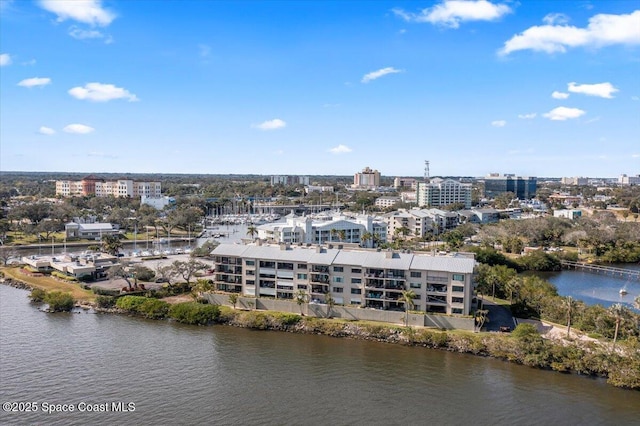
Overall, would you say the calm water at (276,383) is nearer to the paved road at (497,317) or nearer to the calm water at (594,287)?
the paved road at (497,317)

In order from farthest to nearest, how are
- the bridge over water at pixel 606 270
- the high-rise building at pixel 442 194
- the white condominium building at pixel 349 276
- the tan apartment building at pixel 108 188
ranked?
1. the tan apartment building at pixel 108 188
2. the high-rise building at pixel 442 194
3. the bridge over water at pixel 606 270
4. the white condominium building at pixel 349 276

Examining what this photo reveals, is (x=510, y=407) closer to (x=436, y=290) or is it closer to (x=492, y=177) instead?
(x=436, y=290)

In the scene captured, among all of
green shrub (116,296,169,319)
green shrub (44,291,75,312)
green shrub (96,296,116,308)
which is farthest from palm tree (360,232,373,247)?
green shrub (44,291,75,312)

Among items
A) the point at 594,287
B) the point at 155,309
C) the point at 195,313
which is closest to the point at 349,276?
the point at 195,313


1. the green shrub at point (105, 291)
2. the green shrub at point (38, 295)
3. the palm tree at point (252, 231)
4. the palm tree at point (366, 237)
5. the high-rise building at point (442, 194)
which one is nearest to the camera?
the green shrub at point (38, 295)

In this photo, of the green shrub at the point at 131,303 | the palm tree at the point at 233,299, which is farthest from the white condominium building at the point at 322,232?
the green shrub at the point at 131,303

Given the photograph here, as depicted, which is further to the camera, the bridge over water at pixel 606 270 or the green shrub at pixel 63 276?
the bridge over water at pixel 606 270

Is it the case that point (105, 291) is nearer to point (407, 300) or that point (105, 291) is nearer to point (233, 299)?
point (233, 299)
